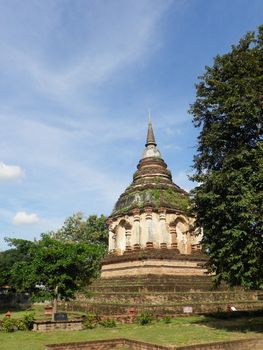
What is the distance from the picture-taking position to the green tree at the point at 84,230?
50.2m

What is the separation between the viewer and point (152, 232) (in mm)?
28062

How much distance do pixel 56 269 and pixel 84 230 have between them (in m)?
32.6

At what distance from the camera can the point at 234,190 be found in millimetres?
14695

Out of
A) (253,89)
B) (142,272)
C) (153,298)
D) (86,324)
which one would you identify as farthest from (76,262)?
(253,89)

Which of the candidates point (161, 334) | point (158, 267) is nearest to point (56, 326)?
point (161, 334)

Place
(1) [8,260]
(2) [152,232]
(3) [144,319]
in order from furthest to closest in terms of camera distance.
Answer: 1. (1) [8,260]
2. (2) [152,232]
3. (3) [144,319]

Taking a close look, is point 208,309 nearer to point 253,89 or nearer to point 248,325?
point 248,325

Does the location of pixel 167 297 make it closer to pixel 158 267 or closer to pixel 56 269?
pixel 158 267

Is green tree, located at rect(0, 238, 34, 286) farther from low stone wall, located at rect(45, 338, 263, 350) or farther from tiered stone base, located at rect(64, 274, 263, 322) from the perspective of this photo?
low stone wall, located at rect(45, 338, 263, 350)

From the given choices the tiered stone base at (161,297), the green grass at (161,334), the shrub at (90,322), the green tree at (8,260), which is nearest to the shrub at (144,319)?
the green grass at (161,334)

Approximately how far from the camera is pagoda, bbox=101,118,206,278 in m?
26.7

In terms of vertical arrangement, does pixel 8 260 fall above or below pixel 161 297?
above

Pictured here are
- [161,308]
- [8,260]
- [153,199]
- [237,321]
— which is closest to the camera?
[237,321]

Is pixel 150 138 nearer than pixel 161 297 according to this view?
No
